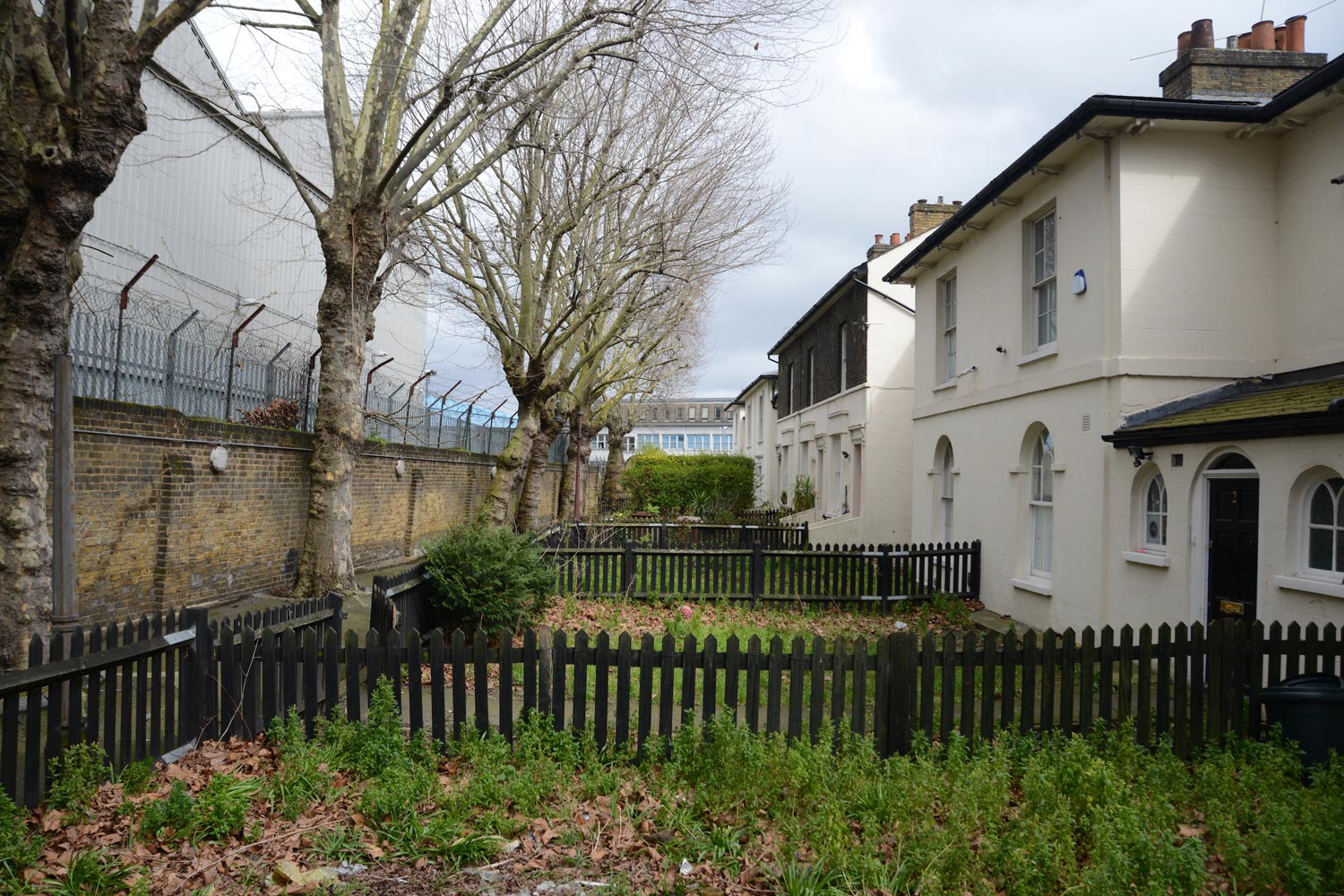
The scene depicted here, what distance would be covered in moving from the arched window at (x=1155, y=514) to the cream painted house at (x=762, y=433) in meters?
24.1

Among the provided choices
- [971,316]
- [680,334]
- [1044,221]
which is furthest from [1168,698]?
[680,334]

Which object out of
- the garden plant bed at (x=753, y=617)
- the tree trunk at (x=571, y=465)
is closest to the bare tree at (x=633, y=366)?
the tree trunk at (x=571, y=465)

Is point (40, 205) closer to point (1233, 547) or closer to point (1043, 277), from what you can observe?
point (1233, 547)

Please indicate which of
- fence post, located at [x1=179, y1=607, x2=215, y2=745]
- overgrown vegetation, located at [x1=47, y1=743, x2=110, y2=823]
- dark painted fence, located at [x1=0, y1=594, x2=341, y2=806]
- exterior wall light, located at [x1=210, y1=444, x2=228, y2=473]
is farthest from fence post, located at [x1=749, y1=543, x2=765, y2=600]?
overgrown vegetation, located at [x1=47, y1=743, x2=110, y2=823]

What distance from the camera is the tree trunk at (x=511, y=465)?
589 inches

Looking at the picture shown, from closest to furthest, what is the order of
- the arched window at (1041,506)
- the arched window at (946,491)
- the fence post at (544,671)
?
the fence post at (544,671) < the arched window at (1041,506) < the arched window at (946,491)

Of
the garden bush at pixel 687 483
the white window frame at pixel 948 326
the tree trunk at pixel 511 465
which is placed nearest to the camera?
the tree trunk at pixel 511 465

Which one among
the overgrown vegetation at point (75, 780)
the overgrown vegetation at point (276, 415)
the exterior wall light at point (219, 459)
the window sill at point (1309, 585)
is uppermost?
the overgrown vegetation at point (276, 415)

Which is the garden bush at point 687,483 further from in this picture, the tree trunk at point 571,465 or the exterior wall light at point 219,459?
→ the exterior wall light at point 219,459

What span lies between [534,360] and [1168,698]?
10.9 meters

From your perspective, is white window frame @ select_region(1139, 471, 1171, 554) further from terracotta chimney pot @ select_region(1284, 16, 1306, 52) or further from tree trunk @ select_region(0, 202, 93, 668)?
tree trunk @ select_region(0, 202, 93, 668)

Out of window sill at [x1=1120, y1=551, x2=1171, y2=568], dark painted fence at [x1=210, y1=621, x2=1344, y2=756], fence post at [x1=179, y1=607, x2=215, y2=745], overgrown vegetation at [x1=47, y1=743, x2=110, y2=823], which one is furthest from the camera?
window sill at [x1=1120, y1=551, x2=1171, y2=568]

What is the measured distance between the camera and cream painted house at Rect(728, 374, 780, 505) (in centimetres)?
3650

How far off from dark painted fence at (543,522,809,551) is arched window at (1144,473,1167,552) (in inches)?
237
